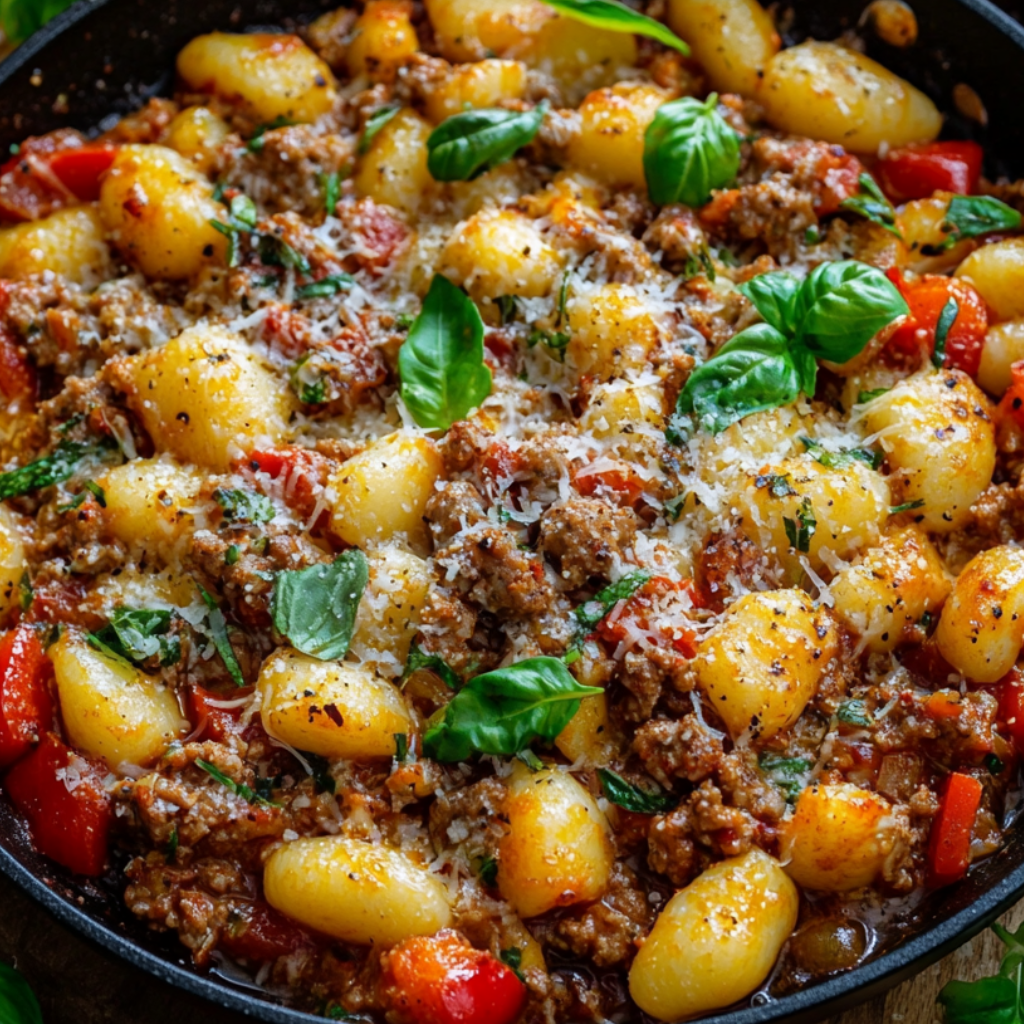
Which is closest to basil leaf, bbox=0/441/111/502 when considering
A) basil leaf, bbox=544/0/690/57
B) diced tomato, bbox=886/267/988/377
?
basil leaf, bbox=544/0/690/57

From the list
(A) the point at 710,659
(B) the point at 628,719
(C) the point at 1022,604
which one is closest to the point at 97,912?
(B) the point at 628,719

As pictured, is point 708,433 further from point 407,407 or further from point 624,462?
point 407,407

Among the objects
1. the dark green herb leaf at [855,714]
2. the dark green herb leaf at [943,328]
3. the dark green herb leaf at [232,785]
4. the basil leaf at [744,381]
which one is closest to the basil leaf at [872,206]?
the dark green herb leaf at [943,328]

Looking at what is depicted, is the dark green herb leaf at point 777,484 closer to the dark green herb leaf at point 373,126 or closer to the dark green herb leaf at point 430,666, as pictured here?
the dark green herb leaf at point 430,666

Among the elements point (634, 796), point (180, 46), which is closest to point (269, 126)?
point (180, 46)

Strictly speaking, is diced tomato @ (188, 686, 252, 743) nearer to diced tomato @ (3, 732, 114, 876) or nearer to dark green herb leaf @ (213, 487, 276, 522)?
diced tomato @ (3, 732, 114, 876)

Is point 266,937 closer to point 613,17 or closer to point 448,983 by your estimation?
point 448,983

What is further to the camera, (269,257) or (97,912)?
(269,257)

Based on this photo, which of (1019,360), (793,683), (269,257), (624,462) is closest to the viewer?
(793,683)
